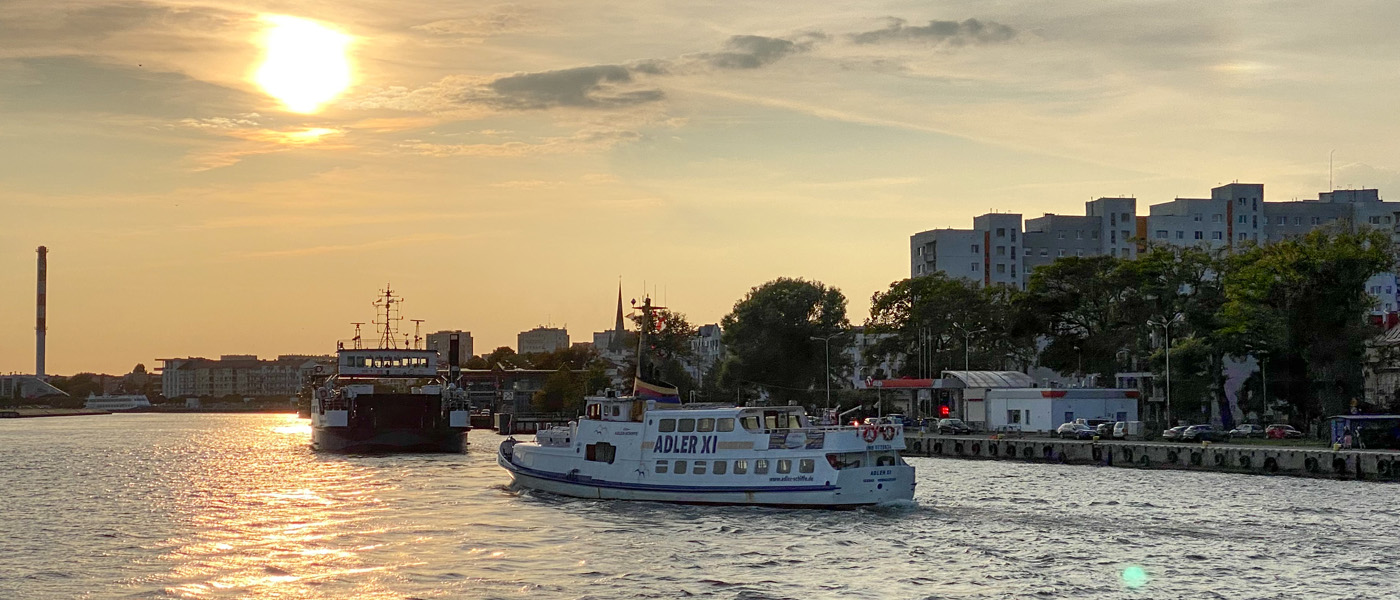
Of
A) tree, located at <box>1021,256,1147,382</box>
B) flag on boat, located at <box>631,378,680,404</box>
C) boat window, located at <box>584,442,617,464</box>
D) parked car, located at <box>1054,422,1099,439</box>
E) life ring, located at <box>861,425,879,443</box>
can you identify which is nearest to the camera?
life ring, located at <box>861,425,879,443</box>

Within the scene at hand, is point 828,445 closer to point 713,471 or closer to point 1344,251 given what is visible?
point 713,471

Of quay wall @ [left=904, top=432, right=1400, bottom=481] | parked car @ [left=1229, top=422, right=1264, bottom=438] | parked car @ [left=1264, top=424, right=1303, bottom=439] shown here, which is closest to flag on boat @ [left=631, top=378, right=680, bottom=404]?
quay wall @ [left=904, top=432, right=1400, bottom=481]

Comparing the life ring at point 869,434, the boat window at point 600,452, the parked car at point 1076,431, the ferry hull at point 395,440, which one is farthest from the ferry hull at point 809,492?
the ferry hull at point 395,440

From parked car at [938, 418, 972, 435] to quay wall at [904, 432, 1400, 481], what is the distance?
5.41 meters

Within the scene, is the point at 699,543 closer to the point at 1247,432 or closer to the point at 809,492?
the point at 809,492

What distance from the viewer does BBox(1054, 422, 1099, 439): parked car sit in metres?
107

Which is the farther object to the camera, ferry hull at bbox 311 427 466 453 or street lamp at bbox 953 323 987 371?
street lamp at bbox 953 323 987 371

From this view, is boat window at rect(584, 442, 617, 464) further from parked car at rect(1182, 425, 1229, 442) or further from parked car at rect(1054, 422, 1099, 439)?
parked car at rect(1054, 422, 1099, 439)

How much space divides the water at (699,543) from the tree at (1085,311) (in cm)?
4490

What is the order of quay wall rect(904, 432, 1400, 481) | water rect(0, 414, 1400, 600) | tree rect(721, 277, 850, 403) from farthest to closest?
tree rect(721, 277, 850, 403), quay wall rect(904, 432, 1400, 481), water rect(0, 414, 1400, 600)

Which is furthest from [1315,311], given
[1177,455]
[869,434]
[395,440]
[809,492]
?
[395,440]

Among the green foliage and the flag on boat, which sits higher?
the green foliage

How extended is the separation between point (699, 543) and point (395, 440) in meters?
66.8

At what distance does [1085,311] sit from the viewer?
132875mm
